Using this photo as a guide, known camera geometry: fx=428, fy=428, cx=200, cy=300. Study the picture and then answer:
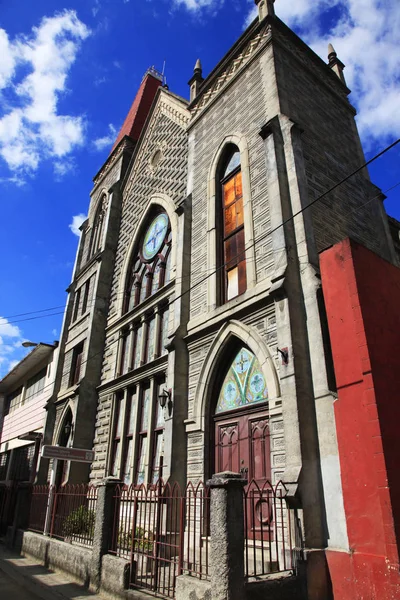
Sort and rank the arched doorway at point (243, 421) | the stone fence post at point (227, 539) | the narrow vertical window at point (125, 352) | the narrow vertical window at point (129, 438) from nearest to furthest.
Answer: the stone fence post at point (227, 539) < the arched doorway at point (243, 421) < the narrow vertical window at point (129, 438) < the narrow vertical window at point (125, 352)

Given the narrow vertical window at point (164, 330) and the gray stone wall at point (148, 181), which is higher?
the gray stone wall at point (148, 181)

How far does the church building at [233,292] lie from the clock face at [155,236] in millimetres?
89

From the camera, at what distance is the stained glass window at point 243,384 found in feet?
26.9

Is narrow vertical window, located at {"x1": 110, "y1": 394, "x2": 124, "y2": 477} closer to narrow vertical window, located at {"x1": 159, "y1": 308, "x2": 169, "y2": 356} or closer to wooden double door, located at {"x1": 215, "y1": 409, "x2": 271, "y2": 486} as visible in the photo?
narrow vertical window, located at {"x1": 159, "y1": 308, "x2": 169, "y2": 356}

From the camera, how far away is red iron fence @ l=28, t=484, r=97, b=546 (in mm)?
8852

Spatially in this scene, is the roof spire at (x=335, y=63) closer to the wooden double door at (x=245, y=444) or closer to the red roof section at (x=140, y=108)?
the red roof section at (x=140, y=108)

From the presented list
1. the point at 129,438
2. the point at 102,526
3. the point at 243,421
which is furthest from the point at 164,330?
the point at 102,526

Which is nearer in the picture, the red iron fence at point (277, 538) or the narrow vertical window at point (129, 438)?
the red iron fence at point (277, 538)

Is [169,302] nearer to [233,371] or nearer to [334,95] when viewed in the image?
[233,371]

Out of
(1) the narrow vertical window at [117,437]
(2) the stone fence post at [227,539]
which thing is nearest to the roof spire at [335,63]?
(1) the narrow vertical window at [117,437]

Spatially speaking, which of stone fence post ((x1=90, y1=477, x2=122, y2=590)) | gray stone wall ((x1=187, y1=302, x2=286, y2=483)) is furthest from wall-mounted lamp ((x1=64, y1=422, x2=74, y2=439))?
stone fence post ((x1=90, y1=477, x2=122, y2=590))

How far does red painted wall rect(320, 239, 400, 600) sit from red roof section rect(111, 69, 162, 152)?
16.4 meters

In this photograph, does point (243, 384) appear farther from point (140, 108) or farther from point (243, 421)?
point (140, 108)

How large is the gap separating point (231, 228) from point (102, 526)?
7.01 m
